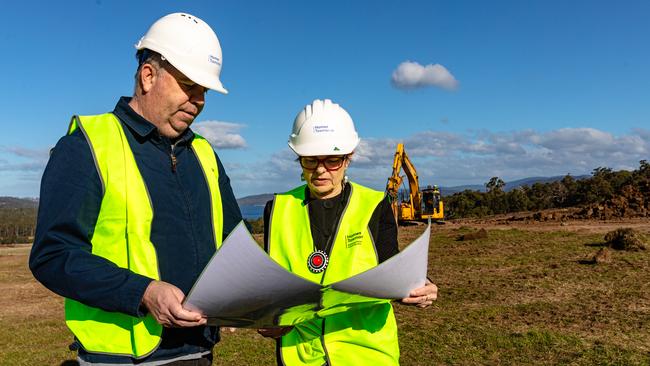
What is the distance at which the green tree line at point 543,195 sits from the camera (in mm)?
30703

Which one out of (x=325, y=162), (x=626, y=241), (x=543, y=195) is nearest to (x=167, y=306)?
(x=325, y=162)

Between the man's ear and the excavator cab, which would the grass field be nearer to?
the man's ear

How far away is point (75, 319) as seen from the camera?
1.84m

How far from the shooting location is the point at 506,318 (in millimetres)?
8117

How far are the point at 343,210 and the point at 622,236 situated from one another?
41.6 ft

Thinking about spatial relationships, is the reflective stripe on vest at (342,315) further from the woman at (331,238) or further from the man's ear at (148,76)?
the man's ear at (148,76)

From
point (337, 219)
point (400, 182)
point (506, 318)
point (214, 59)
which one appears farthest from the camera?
point (400, 182)

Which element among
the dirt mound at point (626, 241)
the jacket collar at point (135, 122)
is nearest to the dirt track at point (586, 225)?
the dirt mound at point (626, 241)

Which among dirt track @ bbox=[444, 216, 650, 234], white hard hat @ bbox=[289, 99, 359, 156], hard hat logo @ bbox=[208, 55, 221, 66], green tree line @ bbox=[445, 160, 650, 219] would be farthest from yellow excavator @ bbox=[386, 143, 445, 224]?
hard hat logo @ bbox=[208, 55, 221, 66]

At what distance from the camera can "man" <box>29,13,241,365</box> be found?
1634 millimetres

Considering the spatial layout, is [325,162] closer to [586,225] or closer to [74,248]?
[74,248]

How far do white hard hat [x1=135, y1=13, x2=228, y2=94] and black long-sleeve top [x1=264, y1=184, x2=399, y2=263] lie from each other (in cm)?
75

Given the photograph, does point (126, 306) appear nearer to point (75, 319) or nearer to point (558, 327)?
point (75, 319)

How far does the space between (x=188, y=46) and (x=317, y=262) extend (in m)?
1.06
